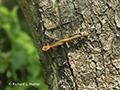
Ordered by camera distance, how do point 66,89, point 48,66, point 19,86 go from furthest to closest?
1. point 19,86
2. point 48,66
3. point 66,89

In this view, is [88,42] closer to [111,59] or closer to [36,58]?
[111,59]

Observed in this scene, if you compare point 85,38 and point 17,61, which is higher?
point 85,38

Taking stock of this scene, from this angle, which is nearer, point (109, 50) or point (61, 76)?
point (109, 50)

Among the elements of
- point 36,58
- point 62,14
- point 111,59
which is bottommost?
point 36,58

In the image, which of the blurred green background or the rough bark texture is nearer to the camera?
the rough bark texture

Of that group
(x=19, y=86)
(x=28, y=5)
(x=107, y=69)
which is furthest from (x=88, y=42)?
(x=19, y=86)

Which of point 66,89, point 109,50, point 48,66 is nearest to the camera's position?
point 109,50

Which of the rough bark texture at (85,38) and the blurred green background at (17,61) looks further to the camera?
the blurred green background at (17,61)

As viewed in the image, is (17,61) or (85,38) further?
(17,61)
